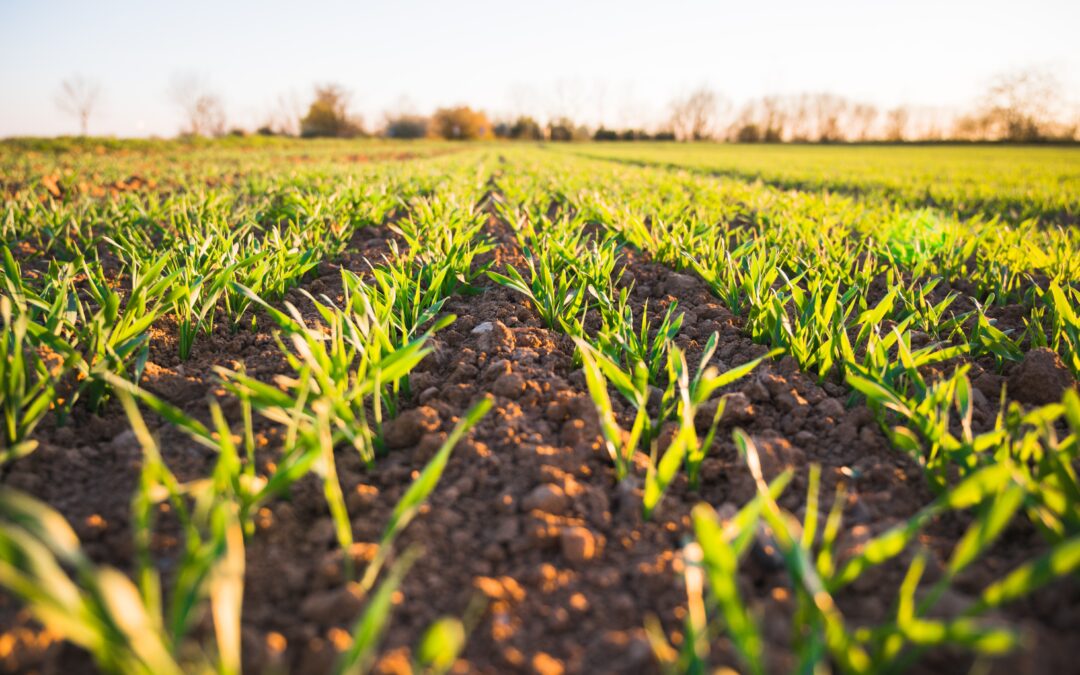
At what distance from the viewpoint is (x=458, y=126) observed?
61188 millimetres

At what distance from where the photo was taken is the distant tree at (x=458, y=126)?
60.2m

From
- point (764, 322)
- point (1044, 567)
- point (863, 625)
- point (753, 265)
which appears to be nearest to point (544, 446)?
point (863, 625)

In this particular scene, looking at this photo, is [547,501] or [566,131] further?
[566,131]

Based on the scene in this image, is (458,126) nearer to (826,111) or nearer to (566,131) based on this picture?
(566,131)

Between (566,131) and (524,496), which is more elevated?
(566,131)

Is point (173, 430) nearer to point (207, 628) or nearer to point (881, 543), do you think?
point (207, 628)

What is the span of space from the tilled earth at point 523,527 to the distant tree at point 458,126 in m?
62.0

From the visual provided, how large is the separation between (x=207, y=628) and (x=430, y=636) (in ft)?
1.46

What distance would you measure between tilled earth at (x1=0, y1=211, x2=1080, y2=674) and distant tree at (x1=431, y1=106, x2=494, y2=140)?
61976mm

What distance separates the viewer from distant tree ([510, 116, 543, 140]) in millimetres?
60875

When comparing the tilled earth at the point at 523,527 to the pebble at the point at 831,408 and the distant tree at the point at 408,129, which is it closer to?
the pebble at the point at 831,408

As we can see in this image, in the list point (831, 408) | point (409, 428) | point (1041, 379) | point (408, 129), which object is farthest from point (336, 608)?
point (408, 129)

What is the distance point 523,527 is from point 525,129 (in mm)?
63904

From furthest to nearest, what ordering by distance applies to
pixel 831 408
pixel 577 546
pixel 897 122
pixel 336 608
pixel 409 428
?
1. pixel 897 122
2. pixel 831 408
3. pixel 409 428
4. pixel 577 546
5. pixel 336 608
